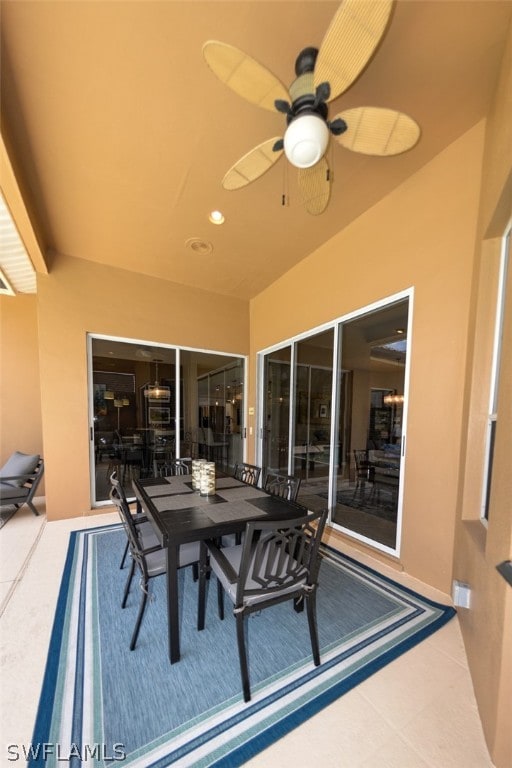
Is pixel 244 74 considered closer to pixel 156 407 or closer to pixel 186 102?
pixel 186 102

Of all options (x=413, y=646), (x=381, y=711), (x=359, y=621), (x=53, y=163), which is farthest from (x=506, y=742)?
(x=53, y=163)

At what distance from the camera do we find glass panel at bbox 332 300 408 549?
3.05 m

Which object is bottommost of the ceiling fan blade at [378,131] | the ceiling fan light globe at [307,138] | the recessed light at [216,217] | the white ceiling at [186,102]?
the ceiling fan light globe at [307,138]

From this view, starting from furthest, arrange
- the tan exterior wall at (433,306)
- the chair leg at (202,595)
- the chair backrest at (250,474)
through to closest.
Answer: the chair backrest at (250,474)
the tan exterior wall at (433,306)
the chair leg at (202,595)

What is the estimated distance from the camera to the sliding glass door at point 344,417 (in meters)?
3.22

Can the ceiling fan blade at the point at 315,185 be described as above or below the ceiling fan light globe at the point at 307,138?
above

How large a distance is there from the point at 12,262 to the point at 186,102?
118 inches

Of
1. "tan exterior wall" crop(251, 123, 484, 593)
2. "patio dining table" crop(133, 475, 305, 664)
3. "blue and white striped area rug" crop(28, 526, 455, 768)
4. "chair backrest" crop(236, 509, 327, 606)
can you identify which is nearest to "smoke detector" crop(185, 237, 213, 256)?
"tan exterior wall" crop(251, 123, 484, 593)

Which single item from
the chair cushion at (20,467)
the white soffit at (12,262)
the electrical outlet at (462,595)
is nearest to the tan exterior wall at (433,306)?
the electrical outlet at (462,595)

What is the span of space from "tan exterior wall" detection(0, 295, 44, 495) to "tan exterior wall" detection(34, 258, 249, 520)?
54.8 inches

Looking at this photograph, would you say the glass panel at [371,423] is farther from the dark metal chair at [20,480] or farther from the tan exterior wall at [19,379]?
the tan exterior wall at [19,379]

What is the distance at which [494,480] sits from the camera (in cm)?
132

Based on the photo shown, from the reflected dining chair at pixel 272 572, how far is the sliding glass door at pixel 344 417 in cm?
141

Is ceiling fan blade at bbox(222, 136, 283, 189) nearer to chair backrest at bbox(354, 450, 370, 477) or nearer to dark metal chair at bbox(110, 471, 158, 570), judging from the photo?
dark metal chair at bbox(110, 471, 158, 570)
